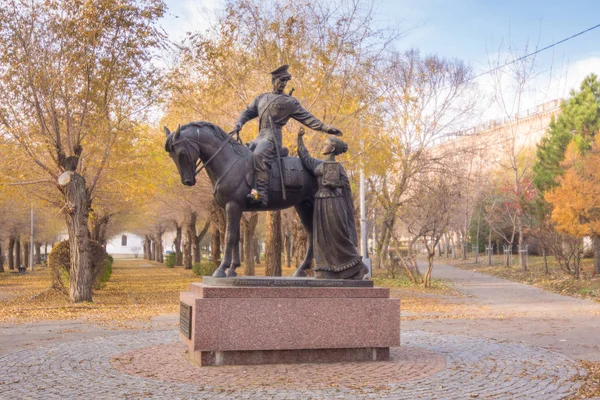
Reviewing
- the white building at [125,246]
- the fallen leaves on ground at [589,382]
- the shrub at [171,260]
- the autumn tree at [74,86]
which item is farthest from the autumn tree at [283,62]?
the white building at [125,246]

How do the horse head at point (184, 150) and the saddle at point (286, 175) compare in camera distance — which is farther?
the saddle at point (286, 175)

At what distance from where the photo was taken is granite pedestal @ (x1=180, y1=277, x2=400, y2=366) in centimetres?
753

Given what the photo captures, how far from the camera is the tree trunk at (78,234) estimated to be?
17797 mm

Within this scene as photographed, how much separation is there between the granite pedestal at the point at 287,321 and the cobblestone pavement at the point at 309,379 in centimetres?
27

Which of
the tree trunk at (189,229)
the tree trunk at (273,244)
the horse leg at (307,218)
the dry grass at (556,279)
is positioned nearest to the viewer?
the horse leg at (307,218)

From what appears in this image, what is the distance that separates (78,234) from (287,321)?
12.2m

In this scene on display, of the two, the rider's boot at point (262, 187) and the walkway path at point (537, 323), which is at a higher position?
the rider's boot at point (262, 187)

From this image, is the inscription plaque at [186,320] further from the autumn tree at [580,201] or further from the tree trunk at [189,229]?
the tree trunk at [189,229]

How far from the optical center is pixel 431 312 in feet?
52.0

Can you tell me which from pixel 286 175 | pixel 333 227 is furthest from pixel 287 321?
pixel 286 175

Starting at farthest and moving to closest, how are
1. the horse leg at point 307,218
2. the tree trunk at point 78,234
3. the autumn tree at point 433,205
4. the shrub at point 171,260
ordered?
the shrub at point 171,260 → the autumn tree at point 433,205 → the tree trunk at point 78,234 → the horse leg at point 307,218

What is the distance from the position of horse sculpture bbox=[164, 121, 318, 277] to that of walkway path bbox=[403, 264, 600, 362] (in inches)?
191

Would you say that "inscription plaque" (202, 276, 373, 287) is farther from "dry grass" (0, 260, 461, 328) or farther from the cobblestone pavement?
"dry grass" (0, 260, 461, 328)

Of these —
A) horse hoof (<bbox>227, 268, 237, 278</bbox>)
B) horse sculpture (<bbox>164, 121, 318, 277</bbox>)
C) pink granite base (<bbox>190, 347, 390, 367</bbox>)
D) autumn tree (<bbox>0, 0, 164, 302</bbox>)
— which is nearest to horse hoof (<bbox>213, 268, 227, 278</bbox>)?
horse sculpture (<bbox>164, 121, 318, 277</bbox>)
